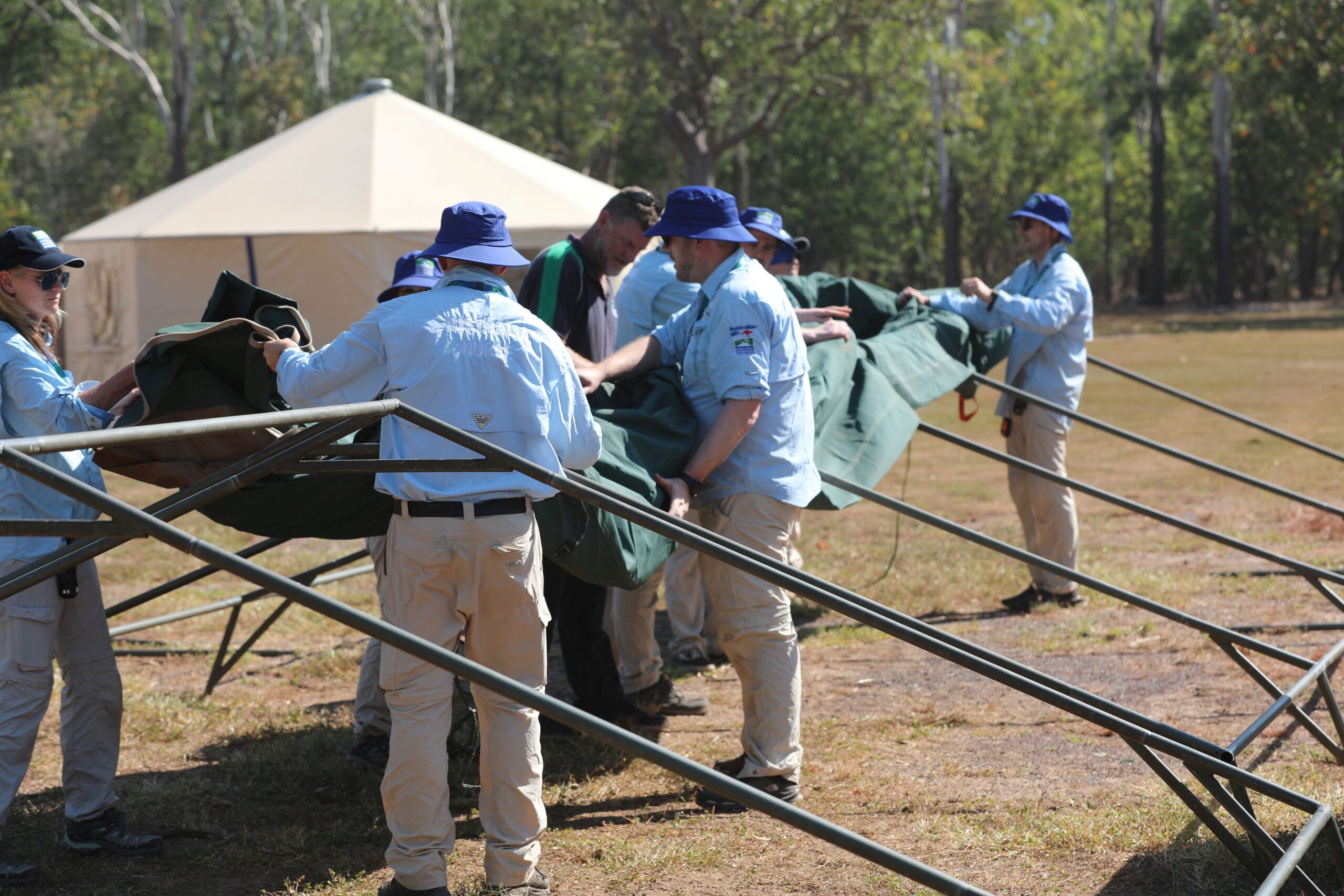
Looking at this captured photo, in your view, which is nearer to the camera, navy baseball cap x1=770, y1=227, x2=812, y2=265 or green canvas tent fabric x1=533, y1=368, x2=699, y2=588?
green canvas tent fabric x1=533, y1=368, x2=699, y2=588

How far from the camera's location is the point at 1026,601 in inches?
266

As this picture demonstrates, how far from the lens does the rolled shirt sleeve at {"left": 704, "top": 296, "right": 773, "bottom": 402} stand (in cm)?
401

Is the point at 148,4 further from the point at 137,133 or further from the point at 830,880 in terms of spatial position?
the point at 830,880

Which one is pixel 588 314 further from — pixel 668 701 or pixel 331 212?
pixel 331 212

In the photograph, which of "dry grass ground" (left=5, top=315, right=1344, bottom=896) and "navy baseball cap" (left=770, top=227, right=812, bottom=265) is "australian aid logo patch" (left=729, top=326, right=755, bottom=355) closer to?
"dry grass ground" (left=5, top=315, right=1344, bottom=896)

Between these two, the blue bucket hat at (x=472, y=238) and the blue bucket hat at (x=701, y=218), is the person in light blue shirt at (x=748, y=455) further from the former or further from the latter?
the blue bucket hat at (x=472, y=238)

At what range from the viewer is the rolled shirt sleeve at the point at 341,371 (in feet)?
10.4

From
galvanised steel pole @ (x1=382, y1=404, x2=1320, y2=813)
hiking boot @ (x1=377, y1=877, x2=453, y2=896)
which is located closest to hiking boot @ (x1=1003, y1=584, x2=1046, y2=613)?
galvanised steel pole @ (x1=382, y1=404, x2=1320, y2=813)

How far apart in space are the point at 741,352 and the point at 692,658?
2387mm

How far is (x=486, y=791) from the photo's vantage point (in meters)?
3.48

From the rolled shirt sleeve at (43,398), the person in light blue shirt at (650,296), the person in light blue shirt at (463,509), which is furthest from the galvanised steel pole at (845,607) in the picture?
the person in light blue shirt at (650,296)

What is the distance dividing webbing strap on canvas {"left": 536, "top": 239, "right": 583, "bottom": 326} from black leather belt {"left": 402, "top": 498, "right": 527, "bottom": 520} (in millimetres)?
1715

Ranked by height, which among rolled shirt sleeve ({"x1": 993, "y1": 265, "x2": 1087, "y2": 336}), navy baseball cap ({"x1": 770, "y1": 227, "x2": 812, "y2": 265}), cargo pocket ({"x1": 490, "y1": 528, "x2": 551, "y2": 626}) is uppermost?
navy baseball cap ({"x1": 770, "y1": 227, "x2": 812, "y2": 265})

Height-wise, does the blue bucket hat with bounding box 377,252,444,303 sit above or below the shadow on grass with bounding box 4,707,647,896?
above
